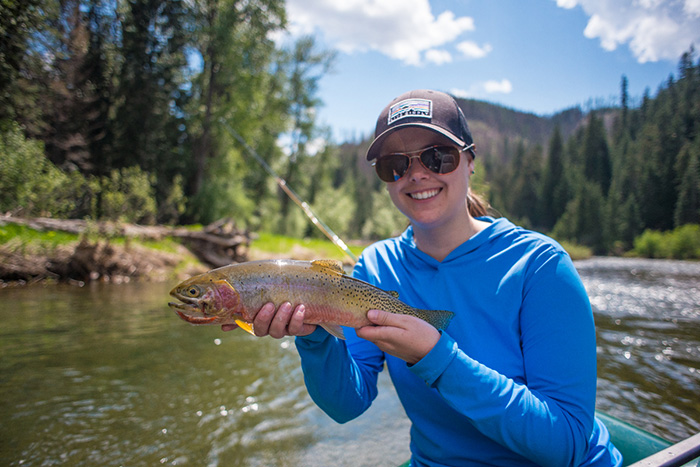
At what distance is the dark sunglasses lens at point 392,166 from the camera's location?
2.28m

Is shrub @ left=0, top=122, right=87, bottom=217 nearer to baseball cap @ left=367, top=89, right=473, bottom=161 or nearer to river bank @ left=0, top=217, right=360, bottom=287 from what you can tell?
river bank @ left=0, top=217, right=360, bottom=287

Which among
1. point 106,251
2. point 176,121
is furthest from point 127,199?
point 176,121

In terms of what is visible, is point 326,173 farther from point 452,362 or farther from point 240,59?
point 452,362

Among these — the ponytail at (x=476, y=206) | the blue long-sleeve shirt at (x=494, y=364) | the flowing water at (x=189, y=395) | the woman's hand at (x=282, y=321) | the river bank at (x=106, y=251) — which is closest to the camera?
the blue long-sleeve shirt at (x=494, y=364)

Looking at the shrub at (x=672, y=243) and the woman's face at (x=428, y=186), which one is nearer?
the woman's face at (x=428, y=186)

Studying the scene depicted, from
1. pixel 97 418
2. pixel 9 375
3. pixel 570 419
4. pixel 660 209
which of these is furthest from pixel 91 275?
pixel 660 209

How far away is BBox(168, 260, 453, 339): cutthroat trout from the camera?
197 cm

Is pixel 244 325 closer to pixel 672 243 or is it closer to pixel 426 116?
pixel 426 116

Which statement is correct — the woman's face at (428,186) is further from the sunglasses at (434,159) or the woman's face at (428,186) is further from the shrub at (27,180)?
the shrub at (27,180)

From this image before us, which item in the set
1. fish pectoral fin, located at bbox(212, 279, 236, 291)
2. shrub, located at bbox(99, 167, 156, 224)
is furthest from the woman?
shrub, located at bbox(99, 167, 156, 224)

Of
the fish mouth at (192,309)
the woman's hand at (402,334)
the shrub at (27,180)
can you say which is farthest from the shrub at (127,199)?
the woman's hand at (402,334)

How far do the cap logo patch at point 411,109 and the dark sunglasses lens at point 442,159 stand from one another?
0.19m

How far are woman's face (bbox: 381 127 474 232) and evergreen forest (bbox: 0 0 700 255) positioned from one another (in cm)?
79

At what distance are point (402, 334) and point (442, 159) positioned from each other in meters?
0.99
